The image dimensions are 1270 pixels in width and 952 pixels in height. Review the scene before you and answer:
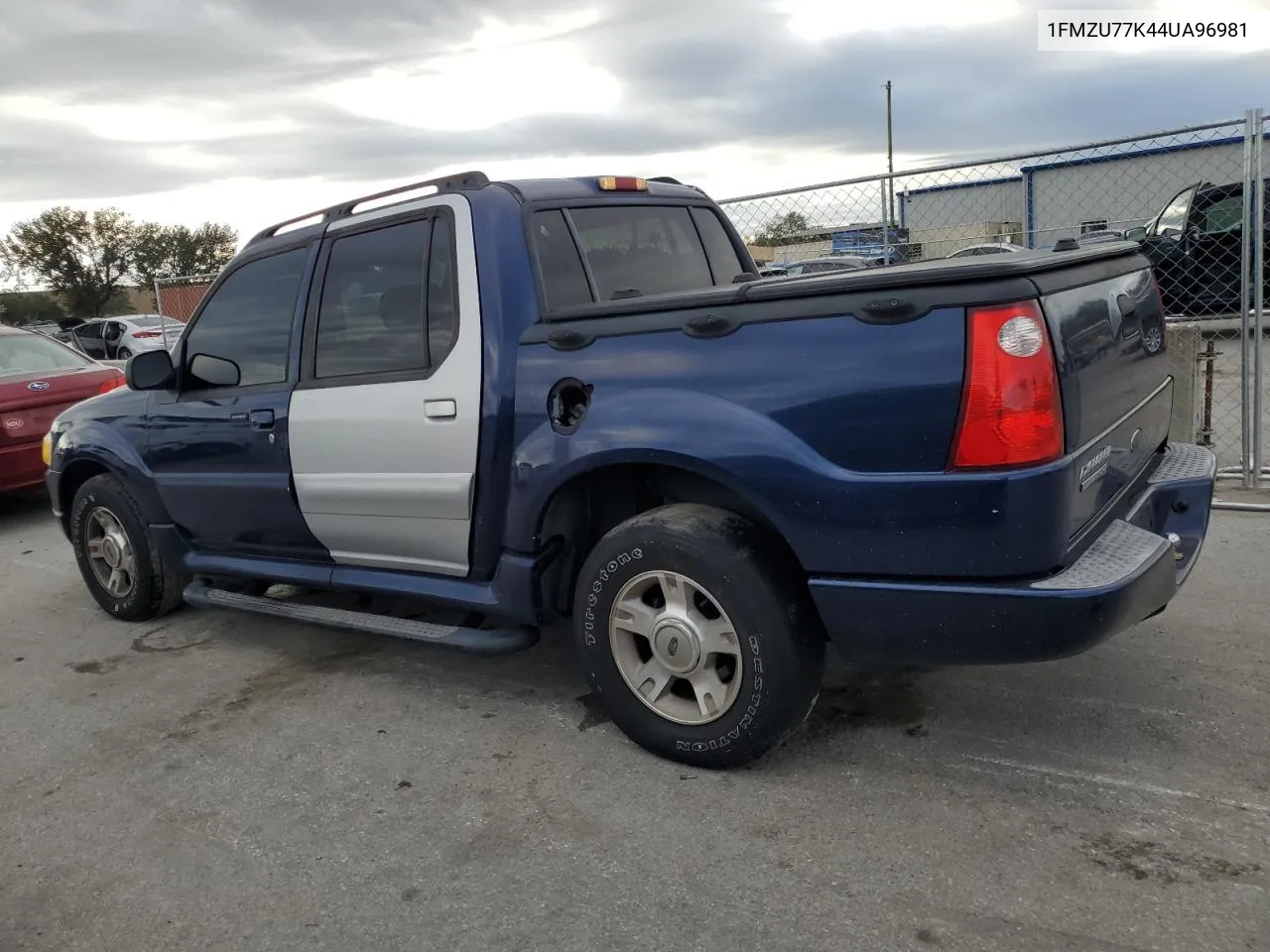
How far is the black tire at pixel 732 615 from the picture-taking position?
2.91 meters

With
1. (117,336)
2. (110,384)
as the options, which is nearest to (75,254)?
(117,336)

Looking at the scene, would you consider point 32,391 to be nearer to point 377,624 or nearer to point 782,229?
point 377,624

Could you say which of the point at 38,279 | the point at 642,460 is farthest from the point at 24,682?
the point at 38,279

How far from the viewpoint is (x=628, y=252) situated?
3.95 meters

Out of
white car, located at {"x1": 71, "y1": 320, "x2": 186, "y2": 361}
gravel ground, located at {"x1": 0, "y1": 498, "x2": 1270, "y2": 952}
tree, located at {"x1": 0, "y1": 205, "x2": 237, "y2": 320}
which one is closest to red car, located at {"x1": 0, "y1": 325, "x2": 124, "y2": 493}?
gravel ground, located at {"x1": 0, "y1": 498, "x2": 1270, "y2": 952}

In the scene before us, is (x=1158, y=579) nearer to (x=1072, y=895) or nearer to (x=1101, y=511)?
(x=1101, y=511)

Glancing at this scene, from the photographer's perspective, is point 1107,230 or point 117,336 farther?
point 117,336

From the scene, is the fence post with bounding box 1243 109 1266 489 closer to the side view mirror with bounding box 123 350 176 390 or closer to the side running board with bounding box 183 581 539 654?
the side running board with bounding box 183 581 539 654

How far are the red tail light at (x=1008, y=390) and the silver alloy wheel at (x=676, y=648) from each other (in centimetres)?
88

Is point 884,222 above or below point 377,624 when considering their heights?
above

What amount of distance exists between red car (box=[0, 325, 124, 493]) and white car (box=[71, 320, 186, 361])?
11737 millimetres

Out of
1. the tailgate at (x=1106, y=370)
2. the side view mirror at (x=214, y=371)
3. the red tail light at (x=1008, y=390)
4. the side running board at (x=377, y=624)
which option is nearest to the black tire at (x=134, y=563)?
the side running board at (x=377, y=624)

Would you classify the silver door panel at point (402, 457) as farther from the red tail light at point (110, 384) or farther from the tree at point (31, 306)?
the tree at point (31, 306)

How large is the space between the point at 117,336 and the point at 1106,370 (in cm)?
2226
